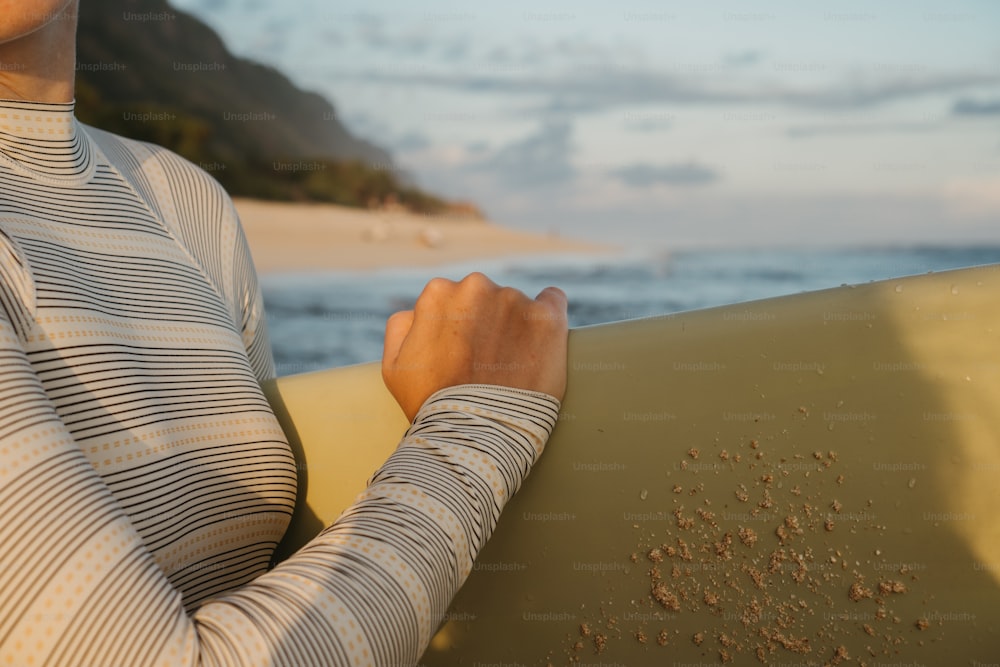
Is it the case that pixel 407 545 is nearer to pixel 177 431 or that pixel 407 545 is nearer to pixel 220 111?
pixel 177 431

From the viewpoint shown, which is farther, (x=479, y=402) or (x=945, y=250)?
(x=945, y=250)

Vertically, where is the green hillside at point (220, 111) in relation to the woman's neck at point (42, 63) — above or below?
below

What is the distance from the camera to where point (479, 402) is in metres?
0.66

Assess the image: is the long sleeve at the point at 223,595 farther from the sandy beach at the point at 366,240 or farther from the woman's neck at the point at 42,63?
the sandy beach at the point at 366,240

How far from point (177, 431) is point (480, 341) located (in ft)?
0.85

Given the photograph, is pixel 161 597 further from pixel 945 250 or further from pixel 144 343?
pixel 945 250

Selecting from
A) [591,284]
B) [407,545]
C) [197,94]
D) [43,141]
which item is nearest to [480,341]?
[407,545]

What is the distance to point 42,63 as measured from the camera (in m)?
0.73

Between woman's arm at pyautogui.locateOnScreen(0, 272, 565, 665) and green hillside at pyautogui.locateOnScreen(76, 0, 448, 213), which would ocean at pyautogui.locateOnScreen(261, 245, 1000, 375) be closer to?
woman's arm at pyautogui.locateOnScreen(0, 272, 565, 665)

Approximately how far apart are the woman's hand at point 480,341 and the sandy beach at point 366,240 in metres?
8.28

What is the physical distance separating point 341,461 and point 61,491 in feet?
1.38

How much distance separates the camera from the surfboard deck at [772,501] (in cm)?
70

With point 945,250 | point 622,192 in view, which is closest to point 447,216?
point 622,192

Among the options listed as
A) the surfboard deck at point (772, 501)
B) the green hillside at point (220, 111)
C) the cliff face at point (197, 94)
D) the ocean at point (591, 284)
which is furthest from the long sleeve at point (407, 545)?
the cliff face at point (197, 94)
